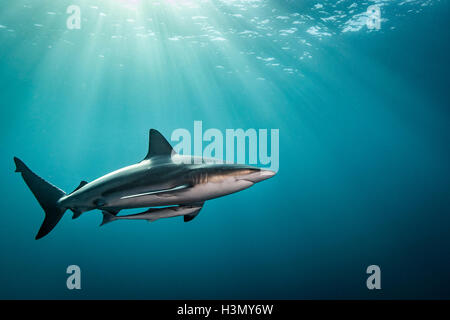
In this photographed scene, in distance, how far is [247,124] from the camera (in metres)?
45.4

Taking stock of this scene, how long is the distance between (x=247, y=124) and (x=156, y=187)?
41.9 metres

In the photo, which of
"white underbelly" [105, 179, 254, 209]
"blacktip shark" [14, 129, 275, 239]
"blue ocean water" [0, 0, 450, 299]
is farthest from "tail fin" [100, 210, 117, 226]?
"blue ocean water" [0, 0, 450, 299]

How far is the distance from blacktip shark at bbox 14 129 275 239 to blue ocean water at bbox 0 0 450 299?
638 inches

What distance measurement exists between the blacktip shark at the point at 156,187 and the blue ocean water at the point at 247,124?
16.2 meters

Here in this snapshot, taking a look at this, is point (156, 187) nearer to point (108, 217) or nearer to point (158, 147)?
point (158, 147)

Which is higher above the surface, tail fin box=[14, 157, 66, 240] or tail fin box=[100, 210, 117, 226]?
tail fin box=[14, 157, 66, 240]

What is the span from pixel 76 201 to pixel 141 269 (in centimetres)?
4013

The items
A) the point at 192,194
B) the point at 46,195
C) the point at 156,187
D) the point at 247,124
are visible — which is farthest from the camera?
the point at 247,124

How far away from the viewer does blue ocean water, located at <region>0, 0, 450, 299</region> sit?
20.1 meters

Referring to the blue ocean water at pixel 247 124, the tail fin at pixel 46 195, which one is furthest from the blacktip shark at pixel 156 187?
the blue ocean water at pixel 247 124

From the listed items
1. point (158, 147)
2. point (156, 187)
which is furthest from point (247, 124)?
point (156, 187)

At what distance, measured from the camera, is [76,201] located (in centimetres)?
508

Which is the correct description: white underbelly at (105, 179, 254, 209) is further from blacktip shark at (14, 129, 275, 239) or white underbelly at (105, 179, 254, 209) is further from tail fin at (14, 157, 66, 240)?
tail fin at (14, 157, 66, 240)
